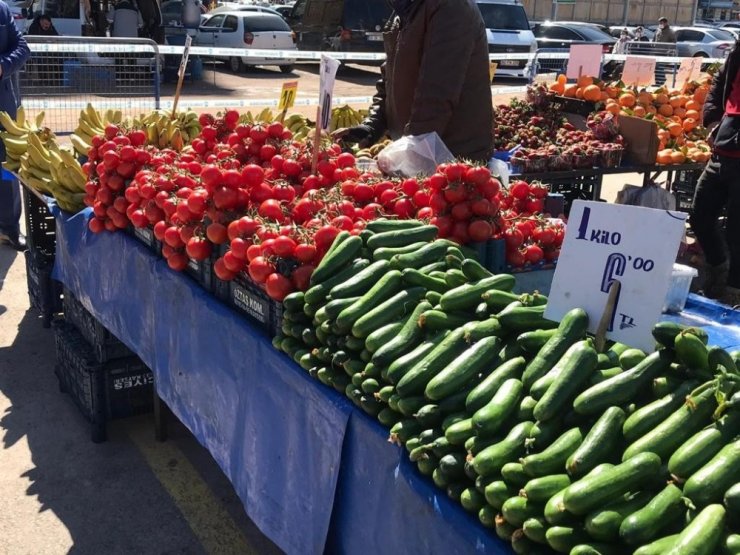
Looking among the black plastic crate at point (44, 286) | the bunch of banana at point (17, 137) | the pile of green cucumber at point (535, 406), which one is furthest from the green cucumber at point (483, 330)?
the bunch of banana at point (17, 137)

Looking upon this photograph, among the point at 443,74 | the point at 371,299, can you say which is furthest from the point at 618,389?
the point at 443,74

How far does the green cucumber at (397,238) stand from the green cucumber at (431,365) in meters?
0.68

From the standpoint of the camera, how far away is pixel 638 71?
31.4 feet

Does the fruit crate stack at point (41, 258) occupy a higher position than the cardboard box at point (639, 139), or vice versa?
the cardboard box at point (639, 139)

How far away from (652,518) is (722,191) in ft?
17.0

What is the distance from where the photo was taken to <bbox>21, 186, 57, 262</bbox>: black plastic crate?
5688mm

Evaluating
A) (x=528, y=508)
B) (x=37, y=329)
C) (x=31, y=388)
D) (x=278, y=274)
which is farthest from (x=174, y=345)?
(x=37, y=329)

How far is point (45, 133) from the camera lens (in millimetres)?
5680

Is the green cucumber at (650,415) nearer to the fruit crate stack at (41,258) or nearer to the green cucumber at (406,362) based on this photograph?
the green cucumber at (406,362)

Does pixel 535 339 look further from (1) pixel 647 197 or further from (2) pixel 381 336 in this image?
(1) pixel 647 197

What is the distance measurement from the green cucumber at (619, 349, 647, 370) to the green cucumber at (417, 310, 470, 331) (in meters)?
0.50

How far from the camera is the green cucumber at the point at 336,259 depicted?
9.14 ft

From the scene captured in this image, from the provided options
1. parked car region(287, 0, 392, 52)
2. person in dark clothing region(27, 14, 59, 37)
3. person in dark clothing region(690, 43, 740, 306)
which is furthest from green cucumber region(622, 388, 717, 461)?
parked car region(287, 0, 392, 52)

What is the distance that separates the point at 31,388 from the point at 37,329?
0.92 metres
